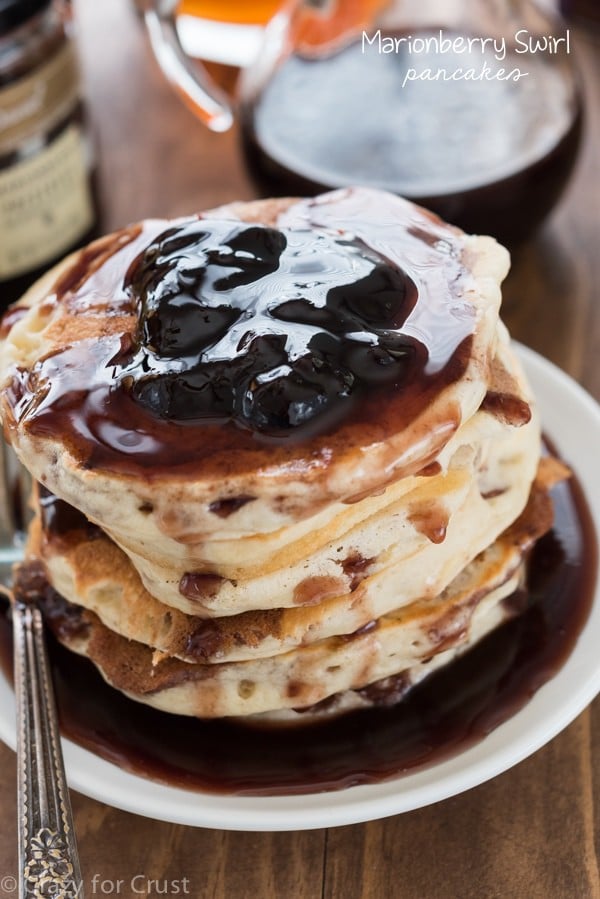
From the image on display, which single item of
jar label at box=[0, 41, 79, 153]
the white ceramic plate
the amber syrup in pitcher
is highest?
jar label at box=[0, 41, 79, 153]

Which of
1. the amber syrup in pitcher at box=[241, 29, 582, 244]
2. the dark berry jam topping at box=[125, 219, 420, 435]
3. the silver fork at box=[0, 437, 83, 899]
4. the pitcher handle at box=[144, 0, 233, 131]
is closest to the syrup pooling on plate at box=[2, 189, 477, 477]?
the dark berry jam topping at box=[125, 219, 420, 435]

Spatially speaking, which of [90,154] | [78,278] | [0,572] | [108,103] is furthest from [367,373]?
[108,103]

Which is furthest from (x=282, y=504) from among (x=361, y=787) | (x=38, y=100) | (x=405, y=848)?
(x=38, y=100)

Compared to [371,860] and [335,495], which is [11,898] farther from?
[335,495]

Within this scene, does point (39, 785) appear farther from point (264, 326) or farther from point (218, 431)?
point (264, 326)

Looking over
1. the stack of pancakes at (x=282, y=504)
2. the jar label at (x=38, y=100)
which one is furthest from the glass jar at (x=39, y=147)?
the stack of pancakes at (x=282, y=504)

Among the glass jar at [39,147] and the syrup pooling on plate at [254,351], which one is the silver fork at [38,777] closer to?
the syrup pooling on plate at [254,351]

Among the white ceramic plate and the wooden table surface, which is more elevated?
the white ceramic plate

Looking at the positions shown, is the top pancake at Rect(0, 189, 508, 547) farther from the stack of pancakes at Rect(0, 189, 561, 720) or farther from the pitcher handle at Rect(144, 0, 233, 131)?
the pitcher handle at Rect(144, 0, 233, 131)
